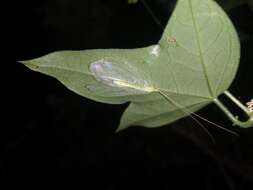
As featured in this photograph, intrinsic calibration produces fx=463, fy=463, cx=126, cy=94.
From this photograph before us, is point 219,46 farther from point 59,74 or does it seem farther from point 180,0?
point 59,74

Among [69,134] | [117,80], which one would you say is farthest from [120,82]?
[69,134]

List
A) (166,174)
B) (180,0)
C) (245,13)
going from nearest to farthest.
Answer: (180,0), (245,13), (166,174)

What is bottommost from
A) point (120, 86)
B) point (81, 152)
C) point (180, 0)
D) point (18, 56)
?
point (81, 152)

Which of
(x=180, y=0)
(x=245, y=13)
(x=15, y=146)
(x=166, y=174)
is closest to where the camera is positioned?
(x=180, y=0)

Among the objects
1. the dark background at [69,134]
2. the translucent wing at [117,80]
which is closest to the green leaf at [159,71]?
the translucent wing at [117,80]

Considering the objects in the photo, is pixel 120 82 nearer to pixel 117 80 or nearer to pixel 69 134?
pixel 117 80

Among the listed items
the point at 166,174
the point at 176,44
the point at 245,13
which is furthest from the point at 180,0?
the point at 166,174

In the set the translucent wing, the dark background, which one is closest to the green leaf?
the translucent wing

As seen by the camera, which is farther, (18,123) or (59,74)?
(18,123)
